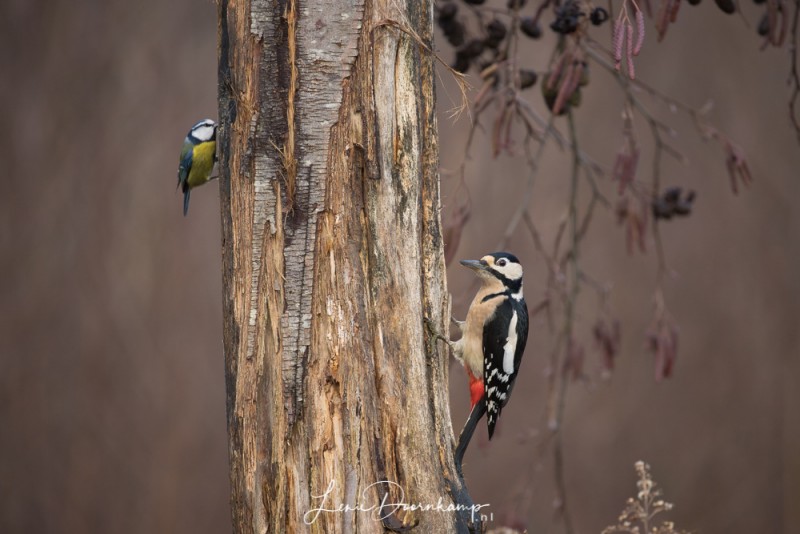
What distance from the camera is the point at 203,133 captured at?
11.3 feet

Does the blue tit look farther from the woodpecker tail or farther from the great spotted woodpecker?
the woodpecker tail

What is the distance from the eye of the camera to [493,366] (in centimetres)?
331

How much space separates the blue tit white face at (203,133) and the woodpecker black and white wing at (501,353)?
1.34 metres

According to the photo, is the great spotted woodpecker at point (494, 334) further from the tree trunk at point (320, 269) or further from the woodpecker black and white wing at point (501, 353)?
the tree trunk at point (320, 269)

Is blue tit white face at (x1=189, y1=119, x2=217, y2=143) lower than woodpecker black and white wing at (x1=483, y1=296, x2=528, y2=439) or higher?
higher

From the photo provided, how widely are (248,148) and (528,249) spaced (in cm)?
344

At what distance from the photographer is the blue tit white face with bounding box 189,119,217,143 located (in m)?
3.39

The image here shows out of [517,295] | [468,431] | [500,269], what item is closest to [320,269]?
[468,431]

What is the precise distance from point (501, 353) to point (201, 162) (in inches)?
56.2

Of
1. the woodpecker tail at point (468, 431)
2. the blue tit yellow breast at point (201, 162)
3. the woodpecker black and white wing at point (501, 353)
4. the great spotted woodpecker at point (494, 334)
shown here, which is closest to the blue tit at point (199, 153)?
the blue tit yellow breast at point (201, 162)

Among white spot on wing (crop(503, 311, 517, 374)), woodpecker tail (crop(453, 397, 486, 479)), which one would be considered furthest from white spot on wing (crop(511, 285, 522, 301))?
woodpecker tail (crop(453, 397, 486, 479))

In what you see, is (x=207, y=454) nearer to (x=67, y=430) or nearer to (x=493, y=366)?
(x=67, y=430)

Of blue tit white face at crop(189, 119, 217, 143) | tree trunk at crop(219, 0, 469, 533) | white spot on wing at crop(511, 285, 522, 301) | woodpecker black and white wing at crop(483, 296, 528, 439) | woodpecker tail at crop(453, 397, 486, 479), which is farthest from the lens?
white spot on wing at crop(511, 285, 522, 301)

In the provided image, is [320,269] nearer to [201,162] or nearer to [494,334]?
[494,334]
